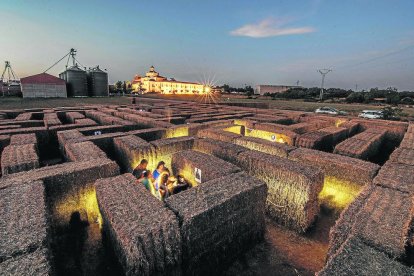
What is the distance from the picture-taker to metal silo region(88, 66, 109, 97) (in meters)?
54.2

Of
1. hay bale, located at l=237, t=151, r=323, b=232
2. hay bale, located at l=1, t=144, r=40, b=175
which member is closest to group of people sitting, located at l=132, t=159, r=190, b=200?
hay bale, located at l=237, t=151, r=323, b=232

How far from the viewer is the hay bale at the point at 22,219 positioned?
8.89 ft

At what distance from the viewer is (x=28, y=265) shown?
7.89 feet

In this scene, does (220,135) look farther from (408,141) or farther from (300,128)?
(408,141)

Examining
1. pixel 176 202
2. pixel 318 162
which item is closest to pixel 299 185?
Answer: pixel 318 162

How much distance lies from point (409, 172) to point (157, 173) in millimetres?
6461

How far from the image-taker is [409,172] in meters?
5.23

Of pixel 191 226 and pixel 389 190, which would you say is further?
pixel 389 190

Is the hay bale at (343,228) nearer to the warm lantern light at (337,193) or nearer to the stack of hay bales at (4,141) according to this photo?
the warm lantern light at (337,193)

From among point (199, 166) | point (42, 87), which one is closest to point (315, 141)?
point (199, 166)

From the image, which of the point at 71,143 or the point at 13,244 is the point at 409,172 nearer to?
the point at 13,244

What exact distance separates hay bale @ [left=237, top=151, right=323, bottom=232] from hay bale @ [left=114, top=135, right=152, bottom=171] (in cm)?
359

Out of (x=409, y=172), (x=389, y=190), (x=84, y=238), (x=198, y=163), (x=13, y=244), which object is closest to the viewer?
(x=13, y=244)

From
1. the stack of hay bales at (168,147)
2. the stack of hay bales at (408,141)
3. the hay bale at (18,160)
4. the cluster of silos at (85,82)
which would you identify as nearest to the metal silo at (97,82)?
the cluster of silos at (85,82)
